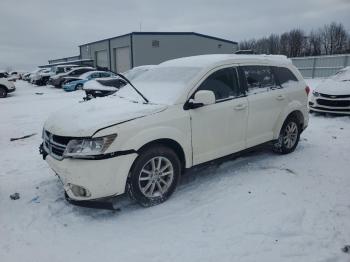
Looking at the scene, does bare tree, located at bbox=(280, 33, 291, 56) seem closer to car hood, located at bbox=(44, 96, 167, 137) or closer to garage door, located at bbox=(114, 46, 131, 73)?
garage door, located at bbox=(114, 46, 131, 73)

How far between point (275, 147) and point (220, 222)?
2.65 meters

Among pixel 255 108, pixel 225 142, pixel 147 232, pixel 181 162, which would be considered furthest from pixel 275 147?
pixel 147 232

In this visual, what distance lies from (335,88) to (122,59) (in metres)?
29.7

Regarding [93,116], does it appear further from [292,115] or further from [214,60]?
[292,115]

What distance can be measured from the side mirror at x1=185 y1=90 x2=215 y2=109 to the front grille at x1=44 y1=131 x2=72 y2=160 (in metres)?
1.58

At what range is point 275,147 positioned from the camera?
19.2 feet

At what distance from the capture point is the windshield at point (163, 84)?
430 centimetres

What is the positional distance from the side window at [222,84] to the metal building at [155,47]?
97.4 feet

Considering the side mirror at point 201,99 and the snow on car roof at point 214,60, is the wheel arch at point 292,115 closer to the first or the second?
the snow on car roof at point 214,60

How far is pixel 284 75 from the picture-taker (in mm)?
5824

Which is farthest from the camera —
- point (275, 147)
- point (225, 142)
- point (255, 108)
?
point (275, 147)

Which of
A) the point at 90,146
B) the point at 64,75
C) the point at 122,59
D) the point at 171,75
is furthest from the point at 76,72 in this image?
the point at 90,146

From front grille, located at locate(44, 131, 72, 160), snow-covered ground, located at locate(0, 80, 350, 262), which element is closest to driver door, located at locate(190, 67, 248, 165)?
snow-covered ground, located at locate(0, 80, 350, 262)

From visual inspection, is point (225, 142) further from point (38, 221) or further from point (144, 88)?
point (38, 221)
